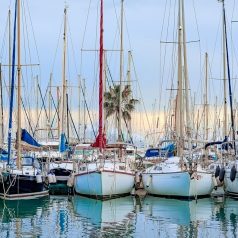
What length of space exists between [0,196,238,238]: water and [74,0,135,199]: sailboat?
0.57 meters

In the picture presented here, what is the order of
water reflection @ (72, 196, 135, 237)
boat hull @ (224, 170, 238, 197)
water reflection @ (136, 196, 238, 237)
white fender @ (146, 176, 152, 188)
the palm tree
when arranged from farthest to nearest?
the palm tree, white fender @ (146, 176, 152, 188), boat hull @ (224, 170, 238, 197), water reflection @ (72, 196, 135, 237), water reflection @ (136, 196, 238, 237)

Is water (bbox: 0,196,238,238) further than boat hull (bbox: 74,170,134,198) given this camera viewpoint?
No

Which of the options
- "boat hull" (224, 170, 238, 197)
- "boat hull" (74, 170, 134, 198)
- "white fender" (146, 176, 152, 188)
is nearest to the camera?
"boat hull" (74, 170, 134, 198)

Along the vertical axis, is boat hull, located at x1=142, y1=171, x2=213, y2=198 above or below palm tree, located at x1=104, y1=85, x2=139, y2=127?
below

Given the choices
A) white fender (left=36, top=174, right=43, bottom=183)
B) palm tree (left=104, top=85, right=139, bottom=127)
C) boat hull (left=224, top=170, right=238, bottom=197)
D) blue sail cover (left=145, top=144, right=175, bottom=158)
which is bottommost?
boat hull (left=224, top=170, right=238, bottom=197)

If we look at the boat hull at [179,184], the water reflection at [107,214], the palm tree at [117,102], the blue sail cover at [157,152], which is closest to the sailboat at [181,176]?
the boat hull at [179,184]

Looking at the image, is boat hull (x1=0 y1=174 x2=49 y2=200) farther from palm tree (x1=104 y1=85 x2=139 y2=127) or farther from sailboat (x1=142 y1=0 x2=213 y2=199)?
palm tree (x1=104 y1=85 x2=139 y2=127)

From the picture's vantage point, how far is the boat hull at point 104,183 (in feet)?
111

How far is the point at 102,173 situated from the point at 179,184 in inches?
163

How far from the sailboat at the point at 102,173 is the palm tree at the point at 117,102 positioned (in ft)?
88.3

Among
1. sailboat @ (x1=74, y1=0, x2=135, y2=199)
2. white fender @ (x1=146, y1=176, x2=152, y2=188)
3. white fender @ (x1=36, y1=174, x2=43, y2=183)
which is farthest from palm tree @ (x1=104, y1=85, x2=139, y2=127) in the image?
white fender @ (x1=36, y1=174, x2=43, y2=183)

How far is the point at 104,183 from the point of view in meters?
33.8

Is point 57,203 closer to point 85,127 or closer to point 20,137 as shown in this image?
point 20,137

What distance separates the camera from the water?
76.2ft
